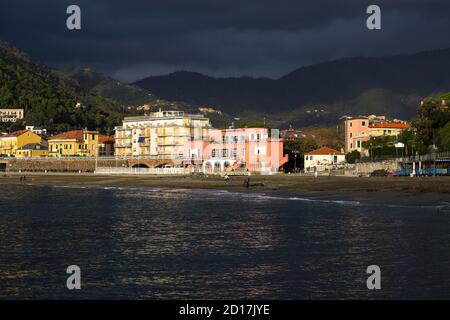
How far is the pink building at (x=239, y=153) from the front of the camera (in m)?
131

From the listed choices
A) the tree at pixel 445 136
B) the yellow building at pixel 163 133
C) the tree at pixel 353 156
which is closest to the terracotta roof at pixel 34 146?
the yellow building at pixel 163 133

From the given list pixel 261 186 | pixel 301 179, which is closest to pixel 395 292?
pixel 261 186

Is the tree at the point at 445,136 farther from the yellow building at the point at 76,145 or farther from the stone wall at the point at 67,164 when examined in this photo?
the yellow building at the point at 76,145

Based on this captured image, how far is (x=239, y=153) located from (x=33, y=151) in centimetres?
6799

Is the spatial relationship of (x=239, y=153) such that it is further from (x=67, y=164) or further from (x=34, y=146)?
(x=34, y=146)

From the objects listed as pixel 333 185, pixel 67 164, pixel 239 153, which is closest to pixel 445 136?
pixel 333 185

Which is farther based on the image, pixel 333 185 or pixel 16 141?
pixel 16 141

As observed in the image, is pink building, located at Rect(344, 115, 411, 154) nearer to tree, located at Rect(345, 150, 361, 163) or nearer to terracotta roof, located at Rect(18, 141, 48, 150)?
tree, located at Rect(345, 150, 361, 163)

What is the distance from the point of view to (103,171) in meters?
142

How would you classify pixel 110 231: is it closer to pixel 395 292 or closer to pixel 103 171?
pixel 395 292

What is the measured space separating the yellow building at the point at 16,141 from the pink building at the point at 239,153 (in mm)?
60879

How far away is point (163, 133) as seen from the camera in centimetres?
14650

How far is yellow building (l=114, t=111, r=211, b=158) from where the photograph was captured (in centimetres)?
14400

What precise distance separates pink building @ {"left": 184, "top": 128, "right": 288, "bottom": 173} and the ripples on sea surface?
81830 millimetres
